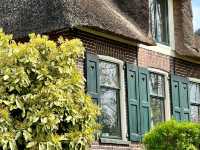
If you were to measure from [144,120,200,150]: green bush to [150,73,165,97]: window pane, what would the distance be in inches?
112

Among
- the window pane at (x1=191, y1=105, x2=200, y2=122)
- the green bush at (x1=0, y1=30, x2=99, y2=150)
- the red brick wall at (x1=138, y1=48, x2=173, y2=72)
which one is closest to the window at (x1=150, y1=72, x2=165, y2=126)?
the red brick wall at (x1=138, y1=48, x2=173, y2=72)

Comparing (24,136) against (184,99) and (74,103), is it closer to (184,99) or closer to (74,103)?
(74,103)

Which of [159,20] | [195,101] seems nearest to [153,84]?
[159,20]

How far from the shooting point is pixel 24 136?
7133mm

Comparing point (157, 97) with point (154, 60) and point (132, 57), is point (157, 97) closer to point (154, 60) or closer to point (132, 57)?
point (154, 60)

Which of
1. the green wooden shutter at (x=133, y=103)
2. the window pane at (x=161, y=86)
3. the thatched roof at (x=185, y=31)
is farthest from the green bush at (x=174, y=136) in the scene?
the thatched roof at (x=185, y=31)

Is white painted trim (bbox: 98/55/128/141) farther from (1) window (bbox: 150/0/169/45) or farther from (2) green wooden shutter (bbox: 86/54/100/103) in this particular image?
(1) window (bbox: 150/0/169/45)

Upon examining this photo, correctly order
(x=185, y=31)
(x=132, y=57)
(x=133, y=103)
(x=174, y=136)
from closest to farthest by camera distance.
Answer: (x=174, y=136) → (x=133, y=103) → (x=132, y=57) → (x=185, y=31)

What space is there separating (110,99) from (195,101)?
3998mm

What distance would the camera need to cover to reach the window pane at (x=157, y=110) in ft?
47.1

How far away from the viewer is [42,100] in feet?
24.1

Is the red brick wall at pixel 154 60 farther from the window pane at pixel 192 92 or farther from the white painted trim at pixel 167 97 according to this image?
the window pane at pixel 192 92

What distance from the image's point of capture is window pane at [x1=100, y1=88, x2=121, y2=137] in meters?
12.7

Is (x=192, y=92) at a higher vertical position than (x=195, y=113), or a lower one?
higher
